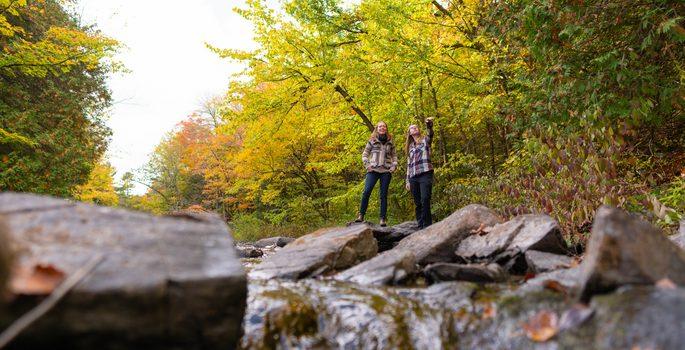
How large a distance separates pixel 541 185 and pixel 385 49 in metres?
5.81

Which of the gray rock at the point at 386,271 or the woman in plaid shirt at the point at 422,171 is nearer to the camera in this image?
the gray rock at the point at 386,271

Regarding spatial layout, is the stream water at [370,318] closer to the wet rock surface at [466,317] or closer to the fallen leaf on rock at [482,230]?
the wet rock surface at [466,317]

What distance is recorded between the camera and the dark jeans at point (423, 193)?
6.73 m

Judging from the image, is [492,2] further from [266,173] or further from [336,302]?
→ [266,173]

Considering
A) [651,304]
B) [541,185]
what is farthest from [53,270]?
[541,185]

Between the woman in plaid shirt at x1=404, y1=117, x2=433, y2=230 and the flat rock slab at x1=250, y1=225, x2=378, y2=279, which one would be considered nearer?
the flat rock slab at x1=250, y1=225, x2=378, y2=279

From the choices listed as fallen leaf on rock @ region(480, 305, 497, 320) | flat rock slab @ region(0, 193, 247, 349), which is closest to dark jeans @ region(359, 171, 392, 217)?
fallen leaf on rock @ region(480, 305, 497, 320)

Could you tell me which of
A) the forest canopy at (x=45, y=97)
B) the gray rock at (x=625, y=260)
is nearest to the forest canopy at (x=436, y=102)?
the forest canopy at (x=45, y=97)

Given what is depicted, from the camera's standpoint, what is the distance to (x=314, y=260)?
164 inches

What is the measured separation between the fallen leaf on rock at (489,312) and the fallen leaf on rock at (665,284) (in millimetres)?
857

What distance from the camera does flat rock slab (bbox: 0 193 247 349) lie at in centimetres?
173

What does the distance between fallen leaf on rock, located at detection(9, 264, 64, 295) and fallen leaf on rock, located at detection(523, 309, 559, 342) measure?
98.0 inches

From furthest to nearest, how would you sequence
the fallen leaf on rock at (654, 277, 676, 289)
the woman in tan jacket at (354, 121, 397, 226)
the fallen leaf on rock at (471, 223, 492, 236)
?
the woman in tan jacket at (354, 121, 397, 226), the fallen leaf on rock at (471, 223, 492, 236), the fallen leaf on rock at (654, 277, 676, 289)

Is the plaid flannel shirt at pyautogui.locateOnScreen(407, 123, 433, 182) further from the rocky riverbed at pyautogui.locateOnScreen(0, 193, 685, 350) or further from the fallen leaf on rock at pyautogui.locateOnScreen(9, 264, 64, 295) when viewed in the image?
the fallen leaf on rock at pyautogui.locateOnScreen(9, 264, 64, 295)
